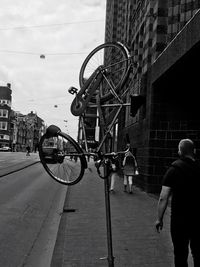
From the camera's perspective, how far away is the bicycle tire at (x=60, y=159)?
15.6 feet

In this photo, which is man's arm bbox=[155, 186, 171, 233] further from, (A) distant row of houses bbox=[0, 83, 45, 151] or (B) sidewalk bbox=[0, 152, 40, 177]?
(A) distant row of houses bbox=[0, 83, 45, 151]

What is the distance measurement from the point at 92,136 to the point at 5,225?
402 cm

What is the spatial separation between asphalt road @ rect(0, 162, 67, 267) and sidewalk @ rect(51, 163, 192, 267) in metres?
0.25

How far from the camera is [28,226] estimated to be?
28.5 feet

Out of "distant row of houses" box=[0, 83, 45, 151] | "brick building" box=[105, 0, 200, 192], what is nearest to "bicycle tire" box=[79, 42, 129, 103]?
"brick building" box=[105, 0, 200, 192]

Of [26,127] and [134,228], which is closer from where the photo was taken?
[134,228]

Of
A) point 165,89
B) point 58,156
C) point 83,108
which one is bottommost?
point 58,156

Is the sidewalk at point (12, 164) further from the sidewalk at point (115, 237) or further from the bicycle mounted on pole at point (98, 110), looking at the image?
the bicycle mounted on pole at point (98, 110)

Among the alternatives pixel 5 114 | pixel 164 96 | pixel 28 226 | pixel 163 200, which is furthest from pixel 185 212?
pixel 5 114

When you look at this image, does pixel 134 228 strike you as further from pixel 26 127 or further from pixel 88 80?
pixel 26 127

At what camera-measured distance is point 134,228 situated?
312 inches

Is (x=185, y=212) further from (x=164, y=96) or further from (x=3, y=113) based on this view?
(x=3, y=113)

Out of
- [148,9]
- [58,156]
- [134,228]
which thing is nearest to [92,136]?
[58,156]

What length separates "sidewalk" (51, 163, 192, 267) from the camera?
5.67 metres
